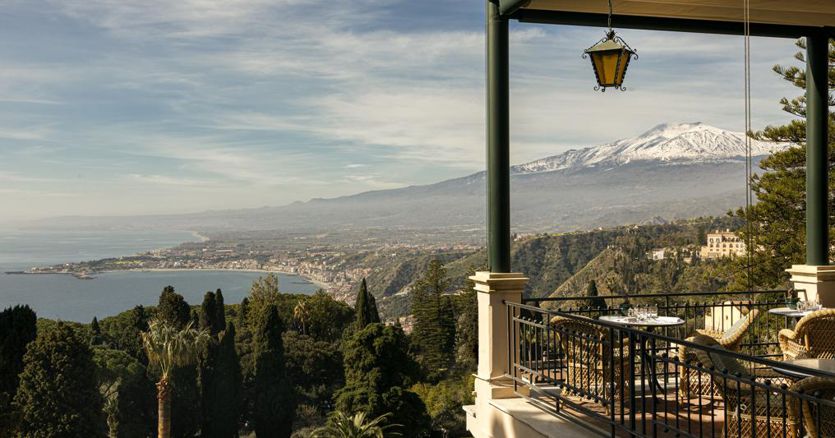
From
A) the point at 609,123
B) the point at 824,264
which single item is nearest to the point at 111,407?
the point at 824,264

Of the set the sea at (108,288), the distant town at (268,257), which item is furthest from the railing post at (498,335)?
the sea at (108,288)

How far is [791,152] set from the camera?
17031 mm

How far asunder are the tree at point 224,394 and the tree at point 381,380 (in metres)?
11.3

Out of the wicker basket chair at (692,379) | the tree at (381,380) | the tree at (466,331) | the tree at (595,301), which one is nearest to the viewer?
the wicker basket chair at (692,379)

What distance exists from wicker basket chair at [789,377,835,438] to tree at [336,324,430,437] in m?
25.5

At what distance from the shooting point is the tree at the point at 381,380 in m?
28.2

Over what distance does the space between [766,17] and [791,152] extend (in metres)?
12.3

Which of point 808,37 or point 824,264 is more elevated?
point 808,37

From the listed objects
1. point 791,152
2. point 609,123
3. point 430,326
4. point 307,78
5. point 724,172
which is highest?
point 307,78

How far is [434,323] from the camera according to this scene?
Answer: 4619 cm

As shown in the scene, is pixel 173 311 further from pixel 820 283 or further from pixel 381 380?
pixel 820 283

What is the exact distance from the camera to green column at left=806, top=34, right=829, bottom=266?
650 centimetres

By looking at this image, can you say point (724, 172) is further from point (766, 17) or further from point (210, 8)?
point (766, 17)

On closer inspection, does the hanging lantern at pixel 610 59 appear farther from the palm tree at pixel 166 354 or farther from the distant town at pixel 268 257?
the distant town at pixel 268 257
